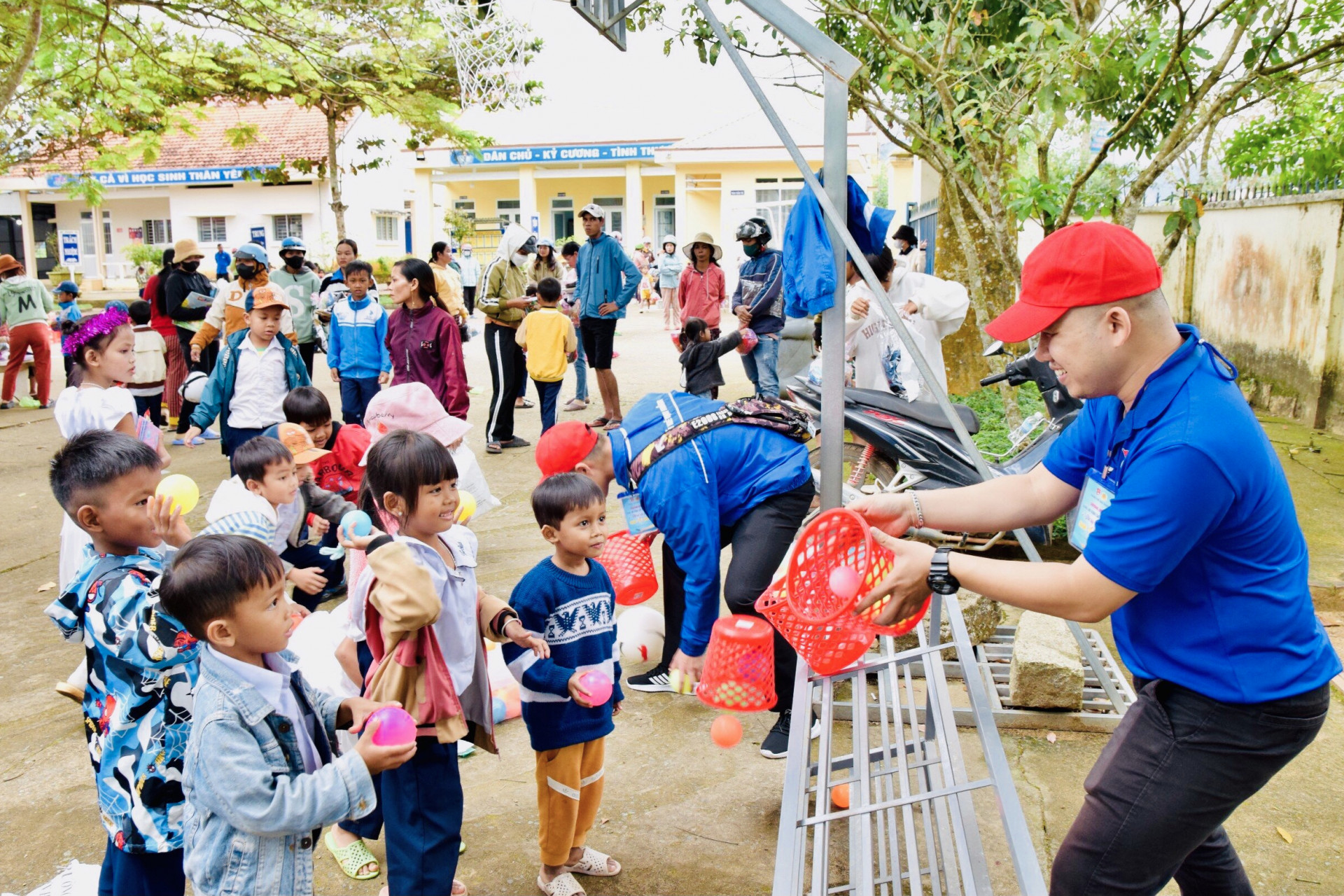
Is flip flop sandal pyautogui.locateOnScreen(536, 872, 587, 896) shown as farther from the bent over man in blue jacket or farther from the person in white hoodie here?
the person in white hoodie

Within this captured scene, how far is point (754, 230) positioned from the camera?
882 cm

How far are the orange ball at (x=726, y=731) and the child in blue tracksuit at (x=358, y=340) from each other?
15.2 ft

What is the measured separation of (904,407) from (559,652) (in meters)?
3.37

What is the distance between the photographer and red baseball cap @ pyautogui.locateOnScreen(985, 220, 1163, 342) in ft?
6.39

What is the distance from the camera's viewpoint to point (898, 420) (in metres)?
5.79

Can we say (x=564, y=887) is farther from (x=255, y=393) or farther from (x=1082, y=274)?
(x=255, y=393)

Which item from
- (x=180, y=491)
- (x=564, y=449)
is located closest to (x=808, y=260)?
(x=564, y=449)

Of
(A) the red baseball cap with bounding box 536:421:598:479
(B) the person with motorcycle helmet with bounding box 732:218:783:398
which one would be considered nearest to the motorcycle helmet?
(B) the person with motorcycle helmet with bounding box 732:218:783:398

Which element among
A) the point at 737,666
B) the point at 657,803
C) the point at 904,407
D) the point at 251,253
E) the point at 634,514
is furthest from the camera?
the point at 251,253

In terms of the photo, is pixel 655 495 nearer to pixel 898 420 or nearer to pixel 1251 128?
pixel 898 420

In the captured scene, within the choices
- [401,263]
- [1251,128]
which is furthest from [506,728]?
[1251,128]

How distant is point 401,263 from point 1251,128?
341 inches

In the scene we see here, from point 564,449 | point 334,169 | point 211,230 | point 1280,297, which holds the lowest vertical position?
point 564,449

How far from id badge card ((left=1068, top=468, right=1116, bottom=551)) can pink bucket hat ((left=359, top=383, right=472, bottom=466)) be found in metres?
3.44
